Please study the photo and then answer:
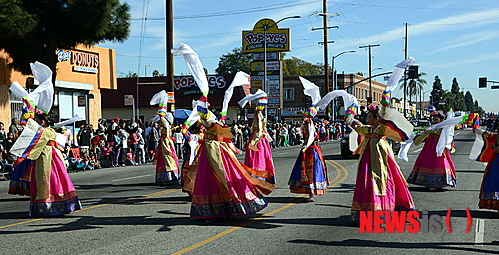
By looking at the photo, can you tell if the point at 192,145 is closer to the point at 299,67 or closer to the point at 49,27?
the point at 49,27

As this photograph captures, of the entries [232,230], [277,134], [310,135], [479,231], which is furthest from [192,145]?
[277,134]

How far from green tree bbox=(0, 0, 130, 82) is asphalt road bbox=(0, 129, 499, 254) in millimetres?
13028

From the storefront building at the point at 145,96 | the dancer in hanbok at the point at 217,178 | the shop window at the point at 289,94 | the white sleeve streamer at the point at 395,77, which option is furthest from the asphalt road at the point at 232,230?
the shop window at the point at 289,94

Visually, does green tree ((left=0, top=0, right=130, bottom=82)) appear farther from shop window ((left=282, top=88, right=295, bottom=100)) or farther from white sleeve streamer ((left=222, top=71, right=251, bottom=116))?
shop window ((left=282, top=88, right=295, bottom=100))

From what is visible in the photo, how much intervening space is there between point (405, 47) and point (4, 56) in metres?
63.1

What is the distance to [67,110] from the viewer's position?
94.7ft

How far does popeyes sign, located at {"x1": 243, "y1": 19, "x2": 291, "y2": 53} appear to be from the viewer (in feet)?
159

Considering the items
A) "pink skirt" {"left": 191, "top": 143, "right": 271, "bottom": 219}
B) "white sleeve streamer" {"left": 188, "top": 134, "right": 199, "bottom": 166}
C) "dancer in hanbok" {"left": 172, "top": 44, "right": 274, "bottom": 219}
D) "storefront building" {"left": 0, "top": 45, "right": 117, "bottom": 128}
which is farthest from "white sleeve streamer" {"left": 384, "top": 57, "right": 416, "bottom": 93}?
"storefront building" {"left": 0, "top": 45, "right": 117, "bottom": 128}

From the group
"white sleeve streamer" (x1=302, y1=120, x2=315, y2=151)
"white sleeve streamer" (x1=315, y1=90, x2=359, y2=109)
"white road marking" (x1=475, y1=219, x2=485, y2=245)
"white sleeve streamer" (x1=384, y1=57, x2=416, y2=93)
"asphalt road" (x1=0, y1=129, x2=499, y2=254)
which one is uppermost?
"white sleeve streamer" (x1=384, y1=57, x2=416, y2=93)

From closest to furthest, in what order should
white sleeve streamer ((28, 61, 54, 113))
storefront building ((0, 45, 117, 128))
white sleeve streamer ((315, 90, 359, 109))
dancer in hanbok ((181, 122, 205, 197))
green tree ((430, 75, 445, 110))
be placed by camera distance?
white sleeve streamer ((315, 90, 359, 109)) → white sleeve streamer ((28, 61, 54, 113)) → dancer in hanbok ((181, 122, 205, 197)) → storefront building ((0, 45, 117, 128)) → green tree ((430, 75, 445, 110))

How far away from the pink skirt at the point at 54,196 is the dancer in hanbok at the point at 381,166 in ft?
16.0

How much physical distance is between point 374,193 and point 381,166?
487mm

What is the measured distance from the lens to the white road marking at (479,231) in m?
6.69

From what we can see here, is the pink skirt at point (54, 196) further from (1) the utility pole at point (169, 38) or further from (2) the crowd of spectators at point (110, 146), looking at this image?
(1) the utility pole at point (169, 38)
